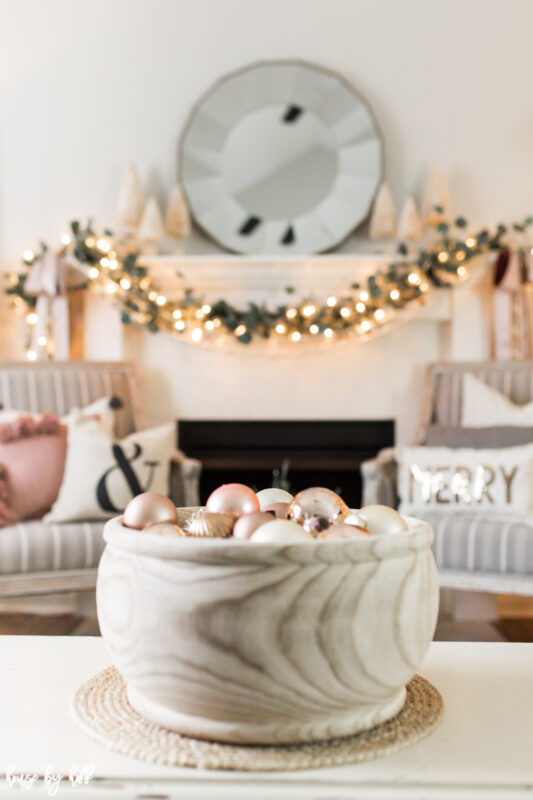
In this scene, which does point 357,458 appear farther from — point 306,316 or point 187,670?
point 187,670

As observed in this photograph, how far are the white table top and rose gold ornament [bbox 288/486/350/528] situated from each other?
202 mm

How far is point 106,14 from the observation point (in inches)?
144

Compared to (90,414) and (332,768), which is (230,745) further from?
(90,414)

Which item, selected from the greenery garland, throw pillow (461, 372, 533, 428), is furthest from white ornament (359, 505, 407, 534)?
the greenery garland

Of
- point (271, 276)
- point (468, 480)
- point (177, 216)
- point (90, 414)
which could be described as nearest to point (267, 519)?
point (468, 480)

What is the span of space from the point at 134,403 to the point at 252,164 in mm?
1287

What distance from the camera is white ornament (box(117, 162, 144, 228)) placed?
3.45m

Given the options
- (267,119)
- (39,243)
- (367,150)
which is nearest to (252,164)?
(267,119)

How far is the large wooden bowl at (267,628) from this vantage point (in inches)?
22.8

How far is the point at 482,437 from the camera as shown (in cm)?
271

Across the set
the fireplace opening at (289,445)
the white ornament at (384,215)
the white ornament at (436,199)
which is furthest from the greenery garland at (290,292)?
the fireplace opening at (289,445)

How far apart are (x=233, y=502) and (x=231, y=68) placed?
3.33m

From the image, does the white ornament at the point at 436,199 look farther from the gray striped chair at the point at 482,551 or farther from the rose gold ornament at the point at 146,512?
the rose gold ornament at the point at 146,512

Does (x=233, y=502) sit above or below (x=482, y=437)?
above
